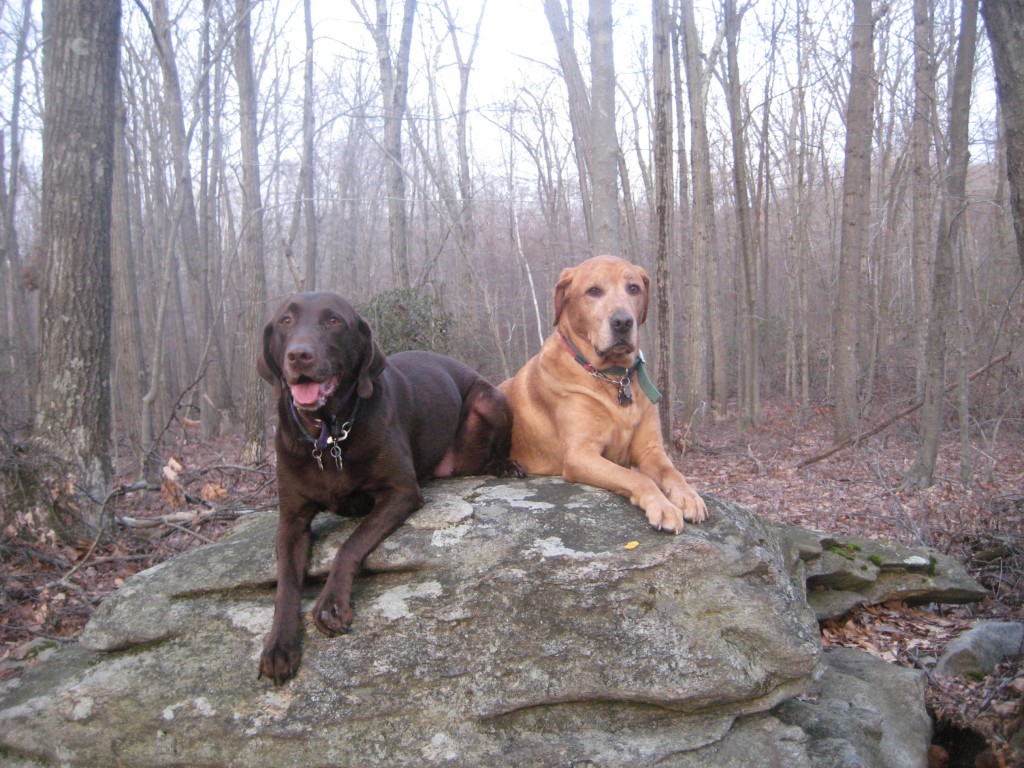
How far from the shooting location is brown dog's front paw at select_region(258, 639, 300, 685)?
313cm

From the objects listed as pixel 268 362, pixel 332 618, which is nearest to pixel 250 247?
pixel 268 362

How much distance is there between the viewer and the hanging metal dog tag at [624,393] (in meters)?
4.23

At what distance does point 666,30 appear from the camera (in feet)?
40.8

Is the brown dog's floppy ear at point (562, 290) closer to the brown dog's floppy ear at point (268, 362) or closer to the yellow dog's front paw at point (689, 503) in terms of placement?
the yellow dog's front paw at point (689, 503)

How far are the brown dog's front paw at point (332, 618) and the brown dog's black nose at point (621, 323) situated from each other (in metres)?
1.90

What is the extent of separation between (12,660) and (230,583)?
5.31ft

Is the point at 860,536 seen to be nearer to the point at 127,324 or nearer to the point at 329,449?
the point at 329,449

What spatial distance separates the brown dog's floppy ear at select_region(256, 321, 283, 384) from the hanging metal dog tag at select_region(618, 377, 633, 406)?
1.80 metres

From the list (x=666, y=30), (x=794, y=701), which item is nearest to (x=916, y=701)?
(x=794, y=701)

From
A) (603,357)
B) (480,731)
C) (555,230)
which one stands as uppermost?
(555,230)

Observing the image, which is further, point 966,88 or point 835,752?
point 966,88

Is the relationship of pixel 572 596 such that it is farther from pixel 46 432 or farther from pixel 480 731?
pixel 46 432

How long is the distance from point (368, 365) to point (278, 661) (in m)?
1.33

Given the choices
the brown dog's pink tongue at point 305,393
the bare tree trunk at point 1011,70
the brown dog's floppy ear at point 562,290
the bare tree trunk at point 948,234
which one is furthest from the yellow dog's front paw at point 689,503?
the bare tree trunk at point 948,234
